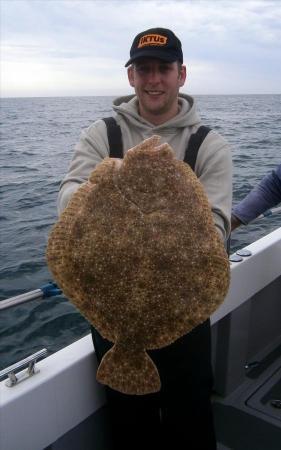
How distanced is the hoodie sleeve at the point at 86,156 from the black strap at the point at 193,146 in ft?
1.52

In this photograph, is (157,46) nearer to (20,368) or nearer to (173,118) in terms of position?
(173,118)

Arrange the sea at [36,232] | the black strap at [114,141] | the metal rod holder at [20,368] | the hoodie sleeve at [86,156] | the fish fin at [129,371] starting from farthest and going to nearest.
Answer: the sea at [36,232] < the black strap at [114,141] < the hoodie sleeve at [86,156] < the metal rod holder at [20,368] < the fish fin at [129,371]

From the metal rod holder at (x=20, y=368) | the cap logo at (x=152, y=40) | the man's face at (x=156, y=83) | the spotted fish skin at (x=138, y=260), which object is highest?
the cap logo at (x=152, y=40)

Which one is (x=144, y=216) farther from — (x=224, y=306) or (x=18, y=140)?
(x=18, y=140)

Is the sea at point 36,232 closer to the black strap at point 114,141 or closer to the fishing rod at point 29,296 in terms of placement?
the fishing rod at point 29,296

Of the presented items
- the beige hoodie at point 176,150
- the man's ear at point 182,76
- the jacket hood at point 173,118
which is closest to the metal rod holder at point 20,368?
the beige hoodie at point 176,150

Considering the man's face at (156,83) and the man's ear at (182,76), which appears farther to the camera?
the man's ear at (182,76)

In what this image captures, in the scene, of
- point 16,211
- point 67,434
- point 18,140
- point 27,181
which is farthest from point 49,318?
point 18,140

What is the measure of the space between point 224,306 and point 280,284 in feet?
3.52

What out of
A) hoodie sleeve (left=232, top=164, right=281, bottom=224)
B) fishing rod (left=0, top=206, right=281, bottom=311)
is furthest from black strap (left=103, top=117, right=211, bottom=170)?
hoodie sleeve (left=232, top=164, right=281, bottom=224)

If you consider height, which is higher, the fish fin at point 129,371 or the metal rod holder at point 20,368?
the fish fin at point 129,371

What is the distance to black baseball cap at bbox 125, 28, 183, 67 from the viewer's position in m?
2.52

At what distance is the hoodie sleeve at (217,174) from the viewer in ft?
7.97

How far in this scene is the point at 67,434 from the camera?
2611mm
